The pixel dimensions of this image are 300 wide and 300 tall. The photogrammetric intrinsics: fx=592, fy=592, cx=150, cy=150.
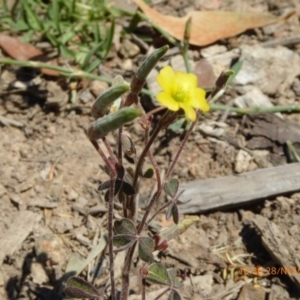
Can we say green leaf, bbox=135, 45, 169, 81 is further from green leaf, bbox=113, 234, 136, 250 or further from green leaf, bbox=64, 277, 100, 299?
green leaf, bbox=64, 277, 100, 299

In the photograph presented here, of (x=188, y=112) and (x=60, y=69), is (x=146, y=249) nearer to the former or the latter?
(x=188, y=112)

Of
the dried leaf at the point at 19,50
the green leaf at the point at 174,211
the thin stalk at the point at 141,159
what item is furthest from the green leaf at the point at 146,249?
the dried leaf at the point at 19,50

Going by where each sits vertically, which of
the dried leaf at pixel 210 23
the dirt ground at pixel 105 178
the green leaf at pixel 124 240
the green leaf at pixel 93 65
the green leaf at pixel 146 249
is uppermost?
the green leaf at pixel 124 240

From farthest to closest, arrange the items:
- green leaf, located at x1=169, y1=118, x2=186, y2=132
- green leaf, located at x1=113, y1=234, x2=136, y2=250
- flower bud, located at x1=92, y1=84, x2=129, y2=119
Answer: green leaf, located at x1=169, y1=118, x2=186, y2=132
green leaf, located at x1=113, y1=234, x2=136, y2=250
flower bud, located at x1=92, y1=84, x2=129, y2=119

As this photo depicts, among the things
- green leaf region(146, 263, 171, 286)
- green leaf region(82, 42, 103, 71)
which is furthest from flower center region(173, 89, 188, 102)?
green leaf region(82, 42, 103, 71)

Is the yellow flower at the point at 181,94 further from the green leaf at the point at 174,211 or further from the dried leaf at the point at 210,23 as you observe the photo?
the dried leaf at the point at 210,23

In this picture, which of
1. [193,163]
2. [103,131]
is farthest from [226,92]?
[103,131]
